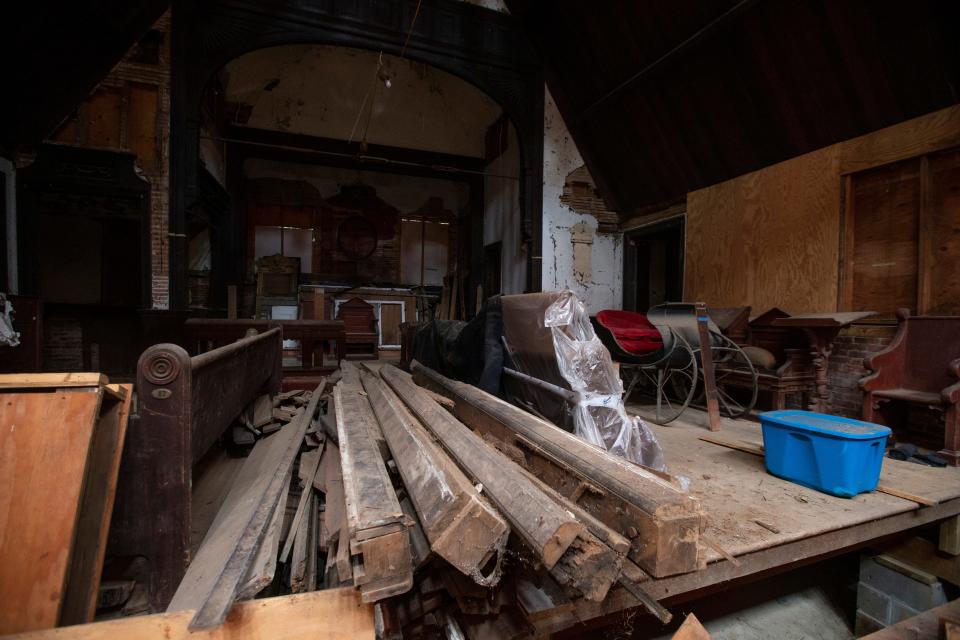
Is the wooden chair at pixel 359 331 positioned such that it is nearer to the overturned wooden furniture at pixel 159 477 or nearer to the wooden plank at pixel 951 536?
the overturned wooden furniture at pixel 159 477

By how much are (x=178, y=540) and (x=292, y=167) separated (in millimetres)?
10155

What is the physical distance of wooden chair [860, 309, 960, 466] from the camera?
2.85 m

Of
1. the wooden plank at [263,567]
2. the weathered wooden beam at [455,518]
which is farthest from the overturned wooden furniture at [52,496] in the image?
the weathered wooden beam at [455,518]

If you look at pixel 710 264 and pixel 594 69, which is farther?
pixel 594 69

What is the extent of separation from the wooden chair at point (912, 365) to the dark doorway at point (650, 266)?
3.30m

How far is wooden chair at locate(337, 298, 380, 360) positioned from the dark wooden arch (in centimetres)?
246

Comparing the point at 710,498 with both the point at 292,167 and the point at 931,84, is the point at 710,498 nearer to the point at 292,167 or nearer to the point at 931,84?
the point at 931,84

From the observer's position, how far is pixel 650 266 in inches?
306

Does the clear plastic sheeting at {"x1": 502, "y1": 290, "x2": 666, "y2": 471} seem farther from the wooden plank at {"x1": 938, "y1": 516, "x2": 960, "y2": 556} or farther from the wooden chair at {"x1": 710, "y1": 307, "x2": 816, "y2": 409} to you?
the wooden chair at {"x1": 710, "y1": 307, "x2": 816, "y2": 409}

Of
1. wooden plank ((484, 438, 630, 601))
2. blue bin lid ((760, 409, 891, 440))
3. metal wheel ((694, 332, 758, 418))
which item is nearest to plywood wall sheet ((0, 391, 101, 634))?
wooden plank ((484, 438, 630, 601))

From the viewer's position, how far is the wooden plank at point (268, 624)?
3.26 feet

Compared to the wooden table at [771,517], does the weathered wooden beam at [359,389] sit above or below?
above

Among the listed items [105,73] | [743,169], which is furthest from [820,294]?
[105,73]

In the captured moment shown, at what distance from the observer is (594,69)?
6.10 m
